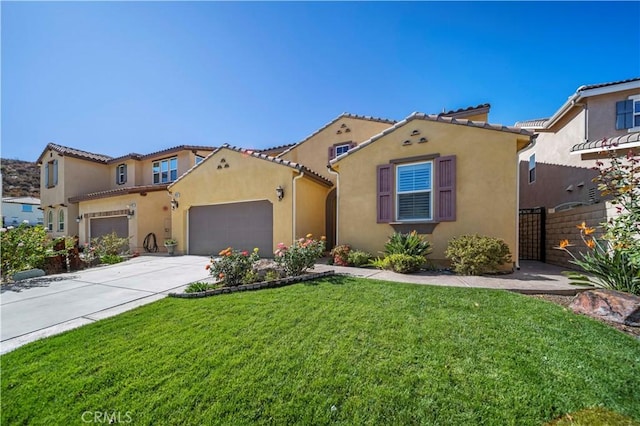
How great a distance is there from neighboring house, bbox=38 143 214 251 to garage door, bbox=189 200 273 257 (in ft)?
→ 12.5

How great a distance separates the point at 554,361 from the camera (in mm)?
2934

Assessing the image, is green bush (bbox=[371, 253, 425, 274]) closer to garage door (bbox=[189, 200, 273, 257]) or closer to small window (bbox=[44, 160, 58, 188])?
garage door (bbox=[189, 200, 273, 257])

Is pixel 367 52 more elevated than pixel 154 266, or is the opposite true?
pixel 367 52

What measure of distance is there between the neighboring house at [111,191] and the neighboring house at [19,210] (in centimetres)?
2013

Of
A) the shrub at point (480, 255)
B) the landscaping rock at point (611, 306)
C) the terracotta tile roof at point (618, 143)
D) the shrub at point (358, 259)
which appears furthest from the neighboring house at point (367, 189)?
the terracotta tile roof at point (618, 143)

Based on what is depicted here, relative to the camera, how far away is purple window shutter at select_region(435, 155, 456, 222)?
26.5 ft

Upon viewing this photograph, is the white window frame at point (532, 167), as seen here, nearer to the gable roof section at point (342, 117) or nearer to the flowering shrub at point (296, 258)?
the gable roof section at point (342, 117)

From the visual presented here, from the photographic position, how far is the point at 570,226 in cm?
827

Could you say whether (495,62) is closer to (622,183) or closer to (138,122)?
(622,183)

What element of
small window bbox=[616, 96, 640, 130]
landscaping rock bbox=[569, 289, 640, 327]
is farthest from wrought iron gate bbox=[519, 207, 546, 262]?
landscaping rock bbox=[569, 289, 640, 327]

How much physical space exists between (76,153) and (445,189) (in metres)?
26.2

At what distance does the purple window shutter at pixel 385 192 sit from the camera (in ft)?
29.5

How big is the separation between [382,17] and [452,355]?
32.8ft

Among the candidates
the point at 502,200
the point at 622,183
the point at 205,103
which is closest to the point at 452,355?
the point at 622,183
